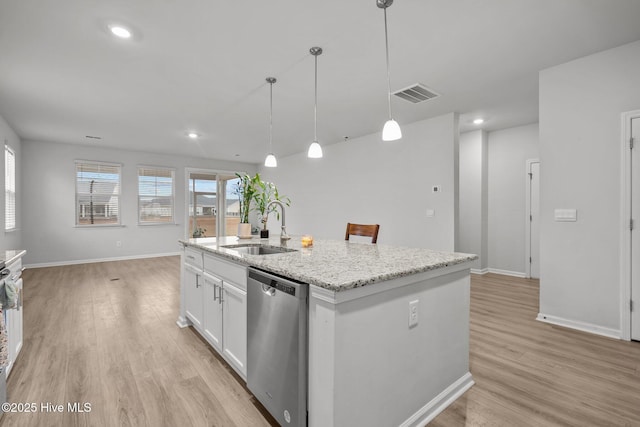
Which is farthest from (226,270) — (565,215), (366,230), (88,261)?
(88,261)

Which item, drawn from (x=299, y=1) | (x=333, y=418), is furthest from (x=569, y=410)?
(x=299, y=1)

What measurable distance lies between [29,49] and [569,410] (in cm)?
478

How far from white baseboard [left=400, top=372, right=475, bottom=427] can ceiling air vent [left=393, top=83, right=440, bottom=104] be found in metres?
2.84

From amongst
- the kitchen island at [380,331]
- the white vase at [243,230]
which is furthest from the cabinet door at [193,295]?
the kitchen island at [380,331]

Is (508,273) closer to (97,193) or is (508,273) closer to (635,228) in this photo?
(635,228)

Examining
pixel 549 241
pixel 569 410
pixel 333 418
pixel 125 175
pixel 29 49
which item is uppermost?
pixel 29 49

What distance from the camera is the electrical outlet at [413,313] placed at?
1507 millimetres

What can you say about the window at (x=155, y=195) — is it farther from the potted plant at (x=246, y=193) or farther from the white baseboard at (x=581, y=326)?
the white baseboard at (x=581, y=326)

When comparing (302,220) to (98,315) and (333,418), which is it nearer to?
(98,315)

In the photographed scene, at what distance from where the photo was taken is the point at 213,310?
2.30 m

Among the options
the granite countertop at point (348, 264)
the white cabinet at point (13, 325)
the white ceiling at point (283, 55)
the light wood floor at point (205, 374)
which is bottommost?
the light wood floor at point (205, 374)

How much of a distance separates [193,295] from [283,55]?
2.33 metres

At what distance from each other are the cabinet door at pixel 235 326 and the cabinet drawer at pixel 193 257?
22.7 inches

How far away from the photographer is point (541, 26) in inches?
91.3
